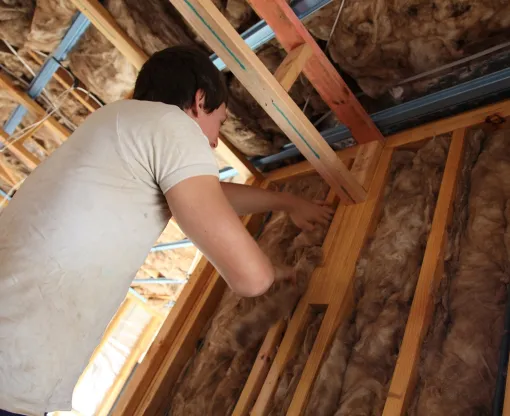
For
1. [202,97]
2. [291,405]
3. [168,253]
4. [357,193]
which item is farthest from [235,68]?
[168,253]

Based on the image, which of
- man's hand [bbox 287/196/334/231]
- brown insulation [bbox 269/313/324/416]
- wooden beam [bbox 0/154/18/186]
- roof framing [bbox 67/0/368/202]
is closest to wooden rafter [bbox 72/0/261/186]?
roof framing [bbox 67/0/368/202]

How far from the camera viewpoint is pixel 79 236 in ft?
2.86

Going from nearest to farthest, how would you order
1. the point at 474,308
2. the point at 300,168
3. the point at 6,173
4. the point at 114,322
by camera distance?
the point at 474,308, the point at 300,168, the point at 6,173, the point at 114,322

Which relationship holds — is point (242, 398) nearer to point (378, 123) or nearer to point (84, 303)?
point (84, 303)

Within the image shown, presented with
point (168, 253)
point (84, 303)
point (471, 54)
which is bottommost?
point (168, 253)

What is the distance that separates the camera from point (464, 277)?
1.08 m

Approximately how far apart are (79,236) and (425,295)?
2.74 ft

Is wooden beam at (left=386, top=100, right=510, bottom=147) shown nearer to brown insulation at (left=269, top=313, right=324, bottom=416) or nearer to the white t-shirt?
brown insulation at (left=269, top=313, right=324, bottom=416)

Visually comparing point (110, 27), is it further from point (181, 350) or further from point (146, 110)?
point (181, 350)

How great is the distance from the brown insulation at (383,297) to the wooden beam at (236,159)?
0.79 meters

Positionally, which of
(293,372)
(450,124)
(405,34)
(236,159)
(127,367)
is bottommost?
(127,367)

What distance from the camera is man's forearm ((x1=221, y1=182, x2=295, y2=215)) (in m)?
1.51

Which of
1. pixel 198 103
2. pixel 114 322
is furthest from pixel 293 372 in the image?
pixel 114 322

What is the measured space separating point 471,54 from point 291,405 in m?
1.18
